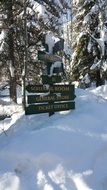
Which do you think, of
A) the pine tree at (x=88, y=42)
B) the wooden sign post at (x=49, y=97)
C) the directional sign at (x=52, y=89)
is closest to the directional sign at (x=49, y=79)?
the wooden sign post at (x=49, y=97)

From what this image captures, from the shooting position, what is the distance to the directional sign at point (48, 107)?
9591 mm

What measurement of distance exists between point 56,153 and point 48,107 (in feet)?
6.94

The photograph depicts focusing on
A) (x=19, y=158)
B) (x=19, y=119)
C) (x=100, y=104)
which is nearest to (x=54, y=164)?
(x=19, y=158)

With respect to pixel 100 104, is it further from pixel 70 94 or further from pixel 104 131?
pixel 104 131

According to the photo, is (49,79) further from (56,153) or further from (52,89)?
(56,153)

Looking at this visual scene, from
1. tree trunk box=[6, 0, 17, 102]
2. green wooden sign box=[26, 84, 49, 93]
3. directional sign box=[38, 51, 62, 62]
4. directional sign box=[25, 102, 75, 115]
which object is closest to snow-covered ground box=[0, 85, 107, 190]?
directional sign box=[25, 102, 75, 115]

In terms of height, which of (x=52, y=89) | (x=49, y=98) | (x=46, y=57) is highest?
(x=46, y=57)

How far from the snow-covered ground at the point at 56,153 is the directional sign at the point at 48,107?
20 cm

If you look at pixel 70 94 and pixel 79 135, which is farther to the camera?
pixel 70 94

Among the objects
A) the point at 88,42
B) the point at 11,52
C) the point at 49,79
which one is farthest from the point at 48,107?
the point at 88,42

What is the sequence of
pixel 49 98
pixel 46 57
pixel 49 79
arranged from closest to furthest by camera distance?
pixel 49 98, pixel 49 79, pixel 46 57

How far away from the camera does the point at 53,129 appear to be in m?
8.64

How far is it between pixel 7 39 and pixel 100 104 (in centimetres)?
1147

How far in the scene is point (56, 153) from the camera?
791cm
